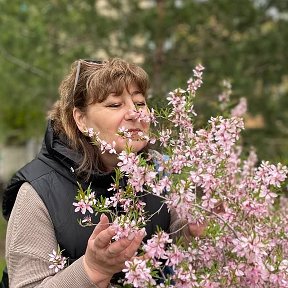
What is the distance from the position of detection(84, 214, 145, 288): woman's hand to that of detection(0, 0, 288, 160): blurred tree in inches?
247

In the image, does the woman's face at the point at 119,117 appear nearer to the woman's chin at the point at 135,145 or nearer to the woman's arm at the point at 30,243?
the woman's chin at the point at 135,145

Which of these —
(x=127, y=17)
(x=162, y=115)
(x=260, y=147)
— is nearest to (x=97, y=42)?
(x=127, y=17)

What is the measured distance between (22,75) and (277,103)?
3659mm

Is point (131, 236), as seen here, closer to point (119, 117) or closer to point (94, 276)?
point (94, 276)

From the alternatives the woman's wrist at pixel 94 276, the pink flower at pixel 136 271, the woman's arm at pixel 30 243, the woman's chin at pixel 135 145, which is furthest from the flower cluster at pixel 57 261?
the woman's chin at pixel 135 145

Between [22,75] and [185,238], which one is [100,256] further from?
[22,75]

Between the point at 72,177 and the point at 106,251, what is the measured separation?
505mm

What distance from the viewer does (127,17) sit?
9.61 meters

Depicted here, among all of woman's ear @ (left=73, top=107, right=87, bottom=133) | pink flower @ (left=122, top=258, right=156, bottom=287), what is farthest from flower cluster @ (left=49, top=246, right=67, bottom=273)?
woman's ear @ (left=73, top=107, right=87, bottom=133)

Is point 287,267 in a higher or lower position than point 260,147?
higher

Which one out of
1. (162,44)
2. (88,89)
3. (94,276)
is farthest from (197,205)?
(162,44)

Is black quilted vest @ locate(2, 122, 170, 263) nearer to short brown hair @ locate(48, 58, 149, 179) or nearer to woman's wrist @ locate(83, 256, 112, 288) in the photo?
short brown hair @ locate(48, 58, 149, 179)

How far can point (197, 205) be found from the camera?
2318 millimetres

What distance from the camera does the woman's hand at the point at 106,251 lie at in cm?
213
